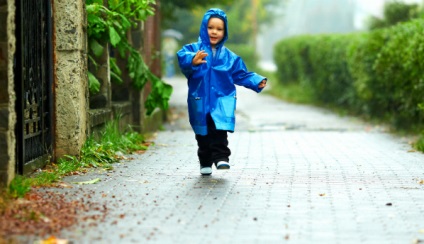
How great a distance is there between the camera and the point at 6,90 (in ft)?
23.8

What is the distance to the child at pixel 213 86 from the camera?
902cm

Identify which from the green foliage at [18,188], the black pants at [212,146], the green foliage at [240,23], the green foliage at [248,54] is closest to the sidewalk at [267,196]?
the black pants at [212,146]

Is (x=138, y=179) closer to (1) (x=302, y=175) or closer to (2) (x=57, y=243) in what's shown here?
(1) (x=302, y=175)

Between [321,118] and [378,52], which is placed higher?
[378,52]

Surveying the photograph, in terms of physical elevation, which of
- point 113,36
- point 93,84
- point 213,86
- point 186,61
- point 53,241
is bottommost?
point 53,241

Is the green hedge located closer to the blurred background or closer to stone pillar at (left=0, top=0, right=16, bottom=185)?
the blurred background

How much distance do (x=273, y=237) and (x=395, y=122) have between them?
35.3 feet

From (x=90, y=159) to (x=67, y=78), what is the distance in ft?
2.83

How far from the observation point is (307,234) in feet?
20.0

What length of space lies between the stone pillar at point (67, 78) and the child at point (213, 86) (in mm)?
1259

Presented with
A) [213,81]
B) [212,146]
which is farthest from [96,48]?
[212,146]

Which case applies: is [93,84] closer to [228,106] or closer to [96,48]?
[96,48]

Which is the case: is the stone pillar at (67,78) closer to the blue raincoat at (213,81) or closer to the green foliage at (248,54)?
the blue raincoat at (213,81)

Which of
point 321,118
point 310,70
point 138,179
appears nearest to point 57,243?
point 138,179
